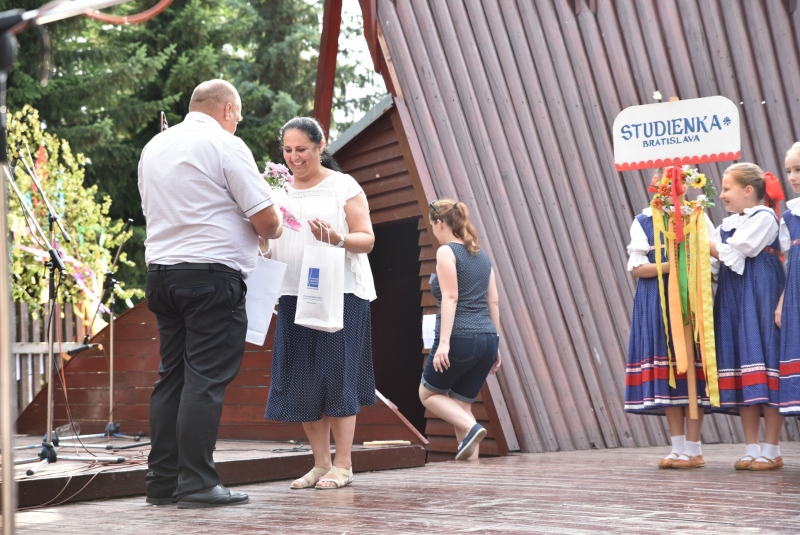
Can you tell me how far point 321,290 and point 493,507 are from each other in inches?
44.9

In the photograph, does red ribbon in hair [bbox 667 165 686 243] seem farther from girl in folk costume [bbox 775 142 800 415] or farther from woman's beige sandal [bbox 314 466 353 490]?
woman's beige sandal [bbox 314 466 353 490]

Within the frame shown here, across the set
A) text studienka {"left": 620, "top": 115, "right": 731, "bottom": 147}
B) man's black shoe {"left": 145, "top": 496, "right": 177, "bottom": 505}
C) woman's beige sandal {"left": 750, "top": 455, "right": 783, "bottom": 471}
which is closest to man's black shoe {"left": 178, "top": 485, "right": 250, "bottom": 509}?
man's black shoe {"left": 145, "top": 496, "right": 177, "bottom": 505}

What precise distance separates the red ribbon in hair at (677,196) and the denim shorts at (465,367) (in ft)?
4.50

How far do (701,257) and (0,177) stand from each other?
394 centimetres

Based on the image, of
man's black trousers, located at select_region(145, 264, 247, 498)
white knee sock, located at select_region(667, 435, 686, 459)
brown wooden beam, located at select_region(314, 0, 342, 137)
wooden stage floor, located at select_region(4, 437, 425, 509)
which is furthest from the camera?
brown wooden beam, located at select_region(314, 0, 342, 137)

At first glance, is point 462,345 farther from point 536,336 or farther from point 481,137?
point 481,137

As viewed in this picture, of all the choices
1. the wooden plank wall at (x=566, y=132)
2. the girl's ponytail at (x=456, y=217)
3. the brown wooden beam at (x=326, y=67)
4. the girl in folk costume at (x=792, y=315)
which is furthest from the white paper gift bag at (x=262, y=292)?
the brown wooden beam at (x=326, y=67)

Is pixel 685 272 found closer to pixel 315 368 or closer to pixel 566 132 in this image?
pixel 315 368

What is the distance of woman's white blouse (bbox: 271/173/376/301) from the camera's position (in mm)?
4129

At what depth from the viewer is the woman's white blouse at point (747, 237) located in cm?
471

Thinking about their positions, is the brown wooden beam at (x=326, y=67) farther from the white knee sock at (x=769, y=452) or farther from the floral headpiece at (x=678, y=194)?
the white knee sock at (x=769, y=452)

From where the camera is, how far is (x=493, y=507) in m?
3.38

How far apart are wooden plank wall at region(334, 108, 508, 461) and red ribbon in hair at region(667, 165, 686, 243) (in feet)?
7.70

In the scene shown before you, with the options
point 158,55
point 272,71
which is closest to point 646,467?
point 158,55
